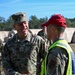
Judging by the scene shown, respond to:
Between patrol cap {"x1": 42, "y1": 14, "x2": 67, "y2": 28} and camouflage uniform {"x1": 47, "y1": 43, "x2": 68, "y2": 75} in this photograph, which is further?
patrol cap {"x1": 42, "y1": 14, "x2": 67, "y2": 28}

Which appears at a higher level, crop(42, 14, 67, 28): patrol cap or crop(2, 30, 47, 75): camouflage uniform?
crop(42, 14, 67, 28): patrol cap

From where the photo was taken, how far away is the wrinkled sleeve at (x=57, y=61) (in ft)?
10.9

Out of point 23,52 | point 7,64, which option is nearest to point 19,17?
point 23,52

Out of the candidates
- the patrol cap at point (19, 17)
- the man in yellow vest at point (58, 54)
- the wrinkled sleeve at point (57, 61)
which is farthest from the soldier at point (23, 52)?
the wrinkled sleeve at point (57, 61)

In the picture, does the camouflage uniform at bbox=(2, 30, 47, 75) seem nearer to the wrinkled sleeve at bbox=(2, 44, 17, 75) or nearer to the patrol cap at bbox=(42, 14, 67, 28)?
the wrinkled sleeve at bbox=(2, 44, 17, 75)

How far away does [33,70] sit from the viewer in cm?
500

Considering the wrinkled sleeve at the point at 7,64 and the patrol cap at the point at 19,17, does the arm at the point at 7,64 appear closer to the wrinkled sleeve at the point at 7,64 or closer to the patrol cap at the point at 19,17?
the wrinkled sleeve at the point at 7,64

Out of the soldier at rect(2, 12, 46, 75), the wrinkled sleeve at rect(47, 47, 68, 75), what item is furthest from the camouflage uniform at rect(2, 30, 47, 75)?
the wrinkled sleeve at rect(47, 47, 68, 75)

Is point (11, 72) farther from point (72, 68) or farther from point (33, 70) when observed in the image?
point (72, 68)

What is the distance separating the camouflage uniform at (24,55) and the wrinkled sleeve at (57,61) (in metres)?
1.58

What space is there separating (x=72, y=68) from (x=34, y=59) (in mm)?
1608

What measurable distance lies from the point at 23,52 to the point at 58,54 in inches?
67.5

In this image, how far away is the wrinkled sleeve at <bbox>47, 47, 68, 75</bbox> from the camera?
3.31 metres

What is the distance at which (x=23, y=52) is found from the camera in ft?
16.4
